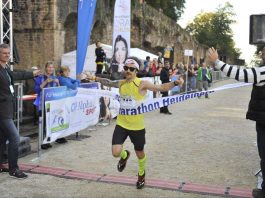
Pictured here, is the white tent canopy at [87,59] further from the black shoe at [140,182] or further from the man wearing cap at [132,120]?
the black shoe at [140,182]

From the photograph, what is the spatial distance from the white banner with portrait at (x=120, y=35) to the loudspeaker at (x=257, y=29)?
8.65 metres

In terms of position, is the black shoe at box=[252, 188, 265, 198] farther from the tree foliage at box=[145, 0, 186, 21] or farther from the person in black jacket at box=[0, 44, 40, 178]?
the tree foliage at box=[145, 0, 186, 21]

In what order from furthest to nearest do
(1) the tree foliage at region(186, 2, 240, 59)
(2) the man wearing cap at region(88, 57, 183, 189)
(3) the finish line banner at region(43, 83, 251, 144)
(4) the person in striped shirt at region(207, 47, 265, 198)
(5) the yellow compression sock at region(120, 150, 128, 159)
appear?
1. (1) the tree foliage at region(186, 2, 240, 59)
2. (3) the finish line banner at region(43, 83, 251, 144)
3. (5) the yellow compression sock at region(120, 150, 128, 159)
4. (2) the man wearing cap at region(88, 57, 183, 189)
5. (4) the person in striped shirt at region(207, 47, 265, 198)

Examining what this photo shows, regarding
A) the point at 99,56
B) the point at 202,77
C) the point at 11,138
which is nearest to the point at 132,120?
the point at 11,138

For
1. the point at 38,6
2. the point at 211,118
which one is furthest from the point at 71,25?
the point at 211,118

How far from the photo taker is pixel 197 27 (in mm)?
86750

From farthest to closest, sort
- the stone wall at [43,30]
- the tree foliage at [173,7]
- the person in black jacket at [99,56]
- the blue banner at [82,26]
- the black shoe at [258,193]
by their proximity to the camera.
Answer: the tree foliage at [173,7] → the stone wall at [43,30] → the person in black jacket at [99,56] → the blue banner at [82,26] → the black shoe at [258,193]

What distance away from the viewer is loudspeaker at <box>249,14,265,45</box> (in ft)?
20.2

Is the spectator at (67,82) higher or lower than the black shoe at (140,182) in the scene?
higher

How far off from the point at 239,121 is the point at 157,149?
5.50 m

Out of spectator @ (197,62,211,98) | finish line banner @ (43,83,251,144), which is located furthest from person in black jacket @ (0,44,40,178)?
spectator @ (197,62,211,98)

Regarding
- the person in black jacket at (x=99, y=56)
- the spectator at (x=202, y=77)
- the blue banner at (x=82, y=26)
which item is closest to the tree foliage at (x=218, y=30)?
the spectator at (x=202, y=77)

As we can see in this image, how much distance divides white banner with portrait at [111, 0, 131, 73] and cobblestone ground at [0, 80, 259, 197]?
9.80 ft

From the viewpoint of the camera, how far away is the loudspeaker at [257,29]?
20.2 feet
